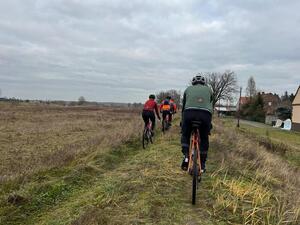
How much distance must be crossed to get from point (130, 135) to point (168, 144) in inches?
144

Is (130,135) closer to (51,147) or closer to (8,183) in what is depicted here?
(51,147)

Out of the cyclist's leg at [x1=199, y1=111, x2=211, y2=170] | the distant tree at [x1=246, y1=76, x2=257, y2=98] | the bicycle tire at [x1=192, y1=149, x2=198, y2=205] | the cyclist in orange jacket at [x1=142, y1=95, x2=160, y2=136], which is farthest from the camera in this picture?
the distant tree at [x1=246, y1=76, x2=257, y2=98]

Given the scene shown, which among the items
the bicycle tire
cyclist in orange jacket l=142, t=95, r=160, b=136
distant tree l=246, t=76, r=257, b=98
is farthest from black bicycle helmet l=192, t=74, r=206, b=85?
distant tree l=246, t=76, r=257, b=98

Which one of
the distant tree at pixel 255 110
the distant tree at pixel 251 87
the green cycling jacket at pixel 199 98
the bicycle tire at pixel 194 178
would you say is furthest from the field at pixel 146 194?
the distant tree at pixel 251 87

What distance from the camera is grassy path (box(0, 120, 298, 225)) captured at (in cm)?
613

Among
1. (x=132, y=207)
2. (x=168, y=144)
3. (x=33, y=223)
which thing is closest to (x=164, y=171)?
(x=132, y=207)

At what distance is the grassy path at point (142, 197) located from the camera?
6.13 metres

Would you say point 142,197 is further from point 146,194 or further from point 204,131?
point 204,131

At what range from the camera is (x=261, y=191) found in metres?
7.60

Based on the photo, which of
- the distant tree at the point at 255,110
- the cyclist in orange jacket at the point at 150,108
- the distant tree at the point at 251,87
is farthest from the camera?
the distant tree at the point at 251,87

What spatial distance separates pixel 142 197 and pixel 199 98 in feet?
6.93

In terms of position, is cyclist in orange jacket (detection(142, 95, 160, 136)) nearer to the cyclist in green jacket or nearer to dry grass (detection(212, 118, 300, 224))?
dry grass (detection(212, 118, 300, 224))

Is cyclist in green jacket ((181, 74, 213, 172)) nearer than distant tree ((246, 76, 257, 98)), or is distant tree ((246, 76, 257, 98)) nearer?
cyclist in green jacket ((181, 74, 213, 172))

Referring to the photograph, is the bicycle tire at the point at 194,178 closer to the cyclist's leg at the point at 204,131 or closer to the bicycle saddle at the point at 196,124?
the cyclist's leg at the point at 204,131
